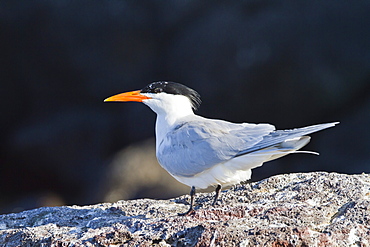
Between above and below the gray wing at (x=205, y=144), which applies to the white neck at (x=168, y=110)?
above

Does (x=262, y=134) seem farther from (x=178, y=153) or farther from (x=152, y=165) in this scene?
(x=152, y=165)

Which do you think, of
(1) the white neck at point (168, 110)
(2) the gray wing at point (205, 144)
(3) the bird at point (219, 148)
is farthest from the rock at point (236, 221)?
(1) the white neck at point (168, 110)

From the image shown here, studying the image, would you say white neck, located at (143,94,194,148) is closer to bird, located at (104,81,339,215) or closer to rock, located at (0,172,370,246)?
bird, located at (104,81,339,215)

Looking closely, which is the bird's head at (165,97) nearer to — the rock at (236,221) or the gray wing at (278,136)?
the rock at (236,221)

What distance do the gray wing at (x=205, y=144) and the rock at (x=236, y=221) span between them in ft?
1.23

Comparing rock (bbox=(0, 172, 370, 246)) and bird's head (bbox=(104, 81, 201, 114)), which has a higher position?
bird's head (bbox=(104, 81, 201, 114))

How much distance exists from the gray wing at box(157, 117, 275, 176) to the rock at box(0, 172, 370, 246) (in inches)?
14.7

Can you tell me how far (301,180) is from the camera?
3.91 metres

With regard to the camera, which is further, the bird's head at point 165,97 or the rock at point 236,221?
the bird's head at point 165,97

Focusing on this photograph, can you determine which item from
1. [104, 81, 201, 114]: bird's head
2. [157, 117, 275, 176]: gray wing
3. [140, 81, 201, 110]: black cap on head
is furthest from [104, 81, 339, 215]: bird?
[140, 81, 201, 110]: black cap on head

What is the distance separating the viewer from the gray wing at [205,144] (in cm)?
343

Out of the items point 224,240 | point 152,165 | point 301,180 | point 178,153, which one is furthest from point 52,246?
point 152,165

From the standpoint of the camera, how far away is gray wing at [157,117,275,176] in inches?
135

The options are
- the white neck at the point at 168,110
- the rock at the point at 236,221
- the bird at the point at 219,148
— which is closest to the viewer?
the rock at the point at 236,221
